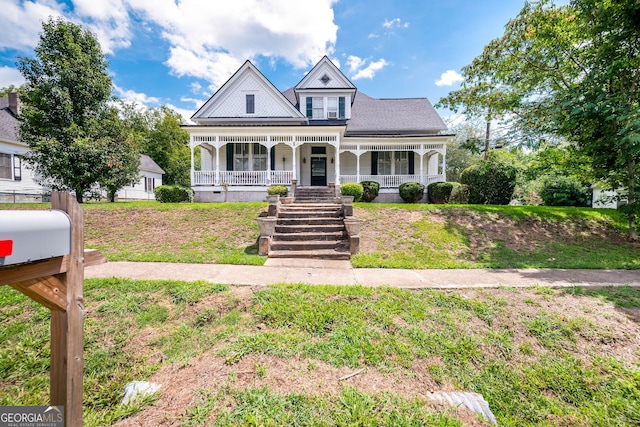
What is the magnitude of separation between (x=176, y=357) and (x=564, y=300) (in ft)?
18.1

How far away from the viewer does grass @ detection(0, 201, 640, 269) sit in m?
6.33

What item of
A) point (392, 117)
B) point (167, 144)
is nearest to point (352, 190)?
point (392, 117)

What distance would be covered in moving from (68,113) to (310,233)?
1354 cm

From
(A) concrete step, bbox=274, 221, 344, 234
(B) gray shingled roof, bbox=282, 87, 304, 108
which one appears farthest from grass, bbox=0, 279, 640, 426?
(B) gray shingled roof, bbox=282, 87, 304, 108

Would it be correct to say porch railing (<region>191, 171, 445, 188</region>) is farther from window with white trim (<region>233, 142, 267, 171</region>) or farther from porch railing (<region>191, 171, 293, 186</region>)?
window with white trim (<region>233, 142, 267, 171</region>)

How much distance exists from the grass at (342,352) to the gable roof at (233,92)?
14104mm

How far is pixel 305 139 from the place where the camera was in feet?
47.8

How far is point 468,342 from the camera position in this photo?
301 cm

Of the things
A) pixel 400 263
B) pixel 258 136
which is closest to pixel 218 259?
pixel 400 263

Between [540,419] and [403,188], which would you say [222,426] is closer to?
[540,419]

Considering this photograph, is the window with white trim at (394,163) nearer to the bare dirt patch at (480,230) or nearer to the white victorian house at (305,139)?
the white victorian house at (305,139)

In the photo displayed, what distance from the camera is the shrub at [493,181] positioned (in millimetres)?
12133

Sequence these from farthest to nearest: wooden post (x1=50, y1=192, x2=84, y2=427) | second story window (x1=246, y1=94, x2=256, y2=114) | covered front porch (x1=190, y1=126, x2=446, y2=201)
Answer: second story window (x1=246, y1=94, x2=256, y2=114)
covered front porch (x1=190, y1=126, x2=446, y2=201)
wooden post (x1=50, y1=192, x2=84, y2=427)

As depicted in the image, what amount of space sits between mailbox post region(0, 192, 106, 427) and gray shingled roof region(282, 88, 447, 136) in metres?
16.6
